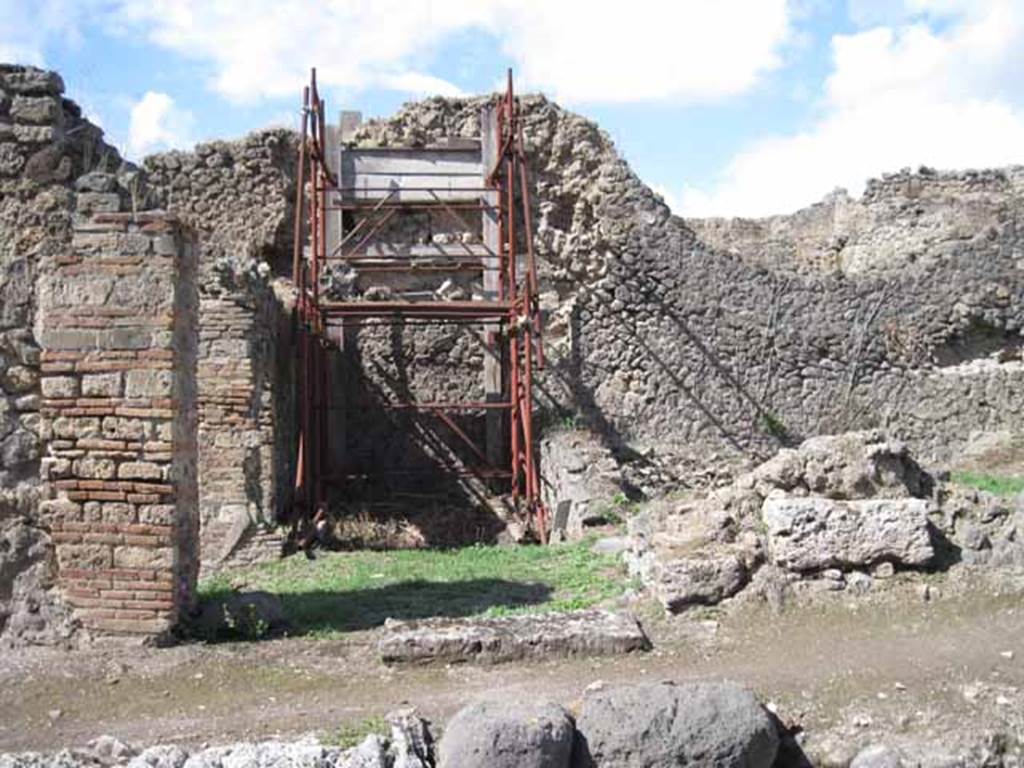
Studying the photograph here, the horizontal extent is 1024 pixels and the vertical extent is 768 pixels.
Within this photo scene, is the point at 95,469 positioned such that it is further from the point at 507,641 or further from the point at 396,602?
the point at 507,641

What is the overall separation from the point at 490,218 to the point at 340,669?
853 centimetres

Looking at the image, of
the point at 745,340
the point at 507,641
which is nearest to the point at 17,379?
the point at 507,641

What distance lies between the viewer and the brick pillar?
559 cm

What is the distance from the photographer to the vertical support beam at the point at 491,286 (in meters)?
12.5

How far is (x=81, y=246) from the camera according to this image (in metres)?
5.74

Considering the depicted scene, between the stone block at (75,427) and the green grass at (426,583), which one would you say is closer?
the stone block at (75,427)

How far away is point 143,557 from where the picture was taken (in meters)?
5.58

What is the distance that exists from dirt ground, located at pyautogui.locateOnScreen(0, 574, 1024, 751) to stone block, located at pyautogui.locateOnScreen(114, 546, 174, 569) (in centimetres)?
43

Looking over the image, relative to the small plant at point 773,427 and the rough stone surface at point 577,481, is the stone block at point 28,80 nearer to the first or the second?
the rough stone surface at point 577,481

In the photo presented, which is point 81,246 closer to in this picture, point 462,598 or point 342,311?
point 462,598

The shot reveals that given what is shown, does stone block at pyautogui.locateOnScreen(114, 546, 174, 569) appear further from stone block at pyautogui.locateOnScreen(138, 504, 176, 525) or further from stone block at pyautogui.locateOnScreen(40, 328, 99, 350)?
stone block at pyautogui.locateOnScreen(40, 328, 99, 350)

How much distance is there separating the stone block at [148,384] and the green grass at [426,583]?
140 cm

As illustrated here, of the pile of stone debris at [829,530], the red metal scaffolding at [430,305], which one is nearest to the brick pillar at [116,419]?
the pile of stone debris at [829,530]

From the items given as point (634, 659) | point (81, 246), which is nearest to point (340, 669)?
point (634, 659)
